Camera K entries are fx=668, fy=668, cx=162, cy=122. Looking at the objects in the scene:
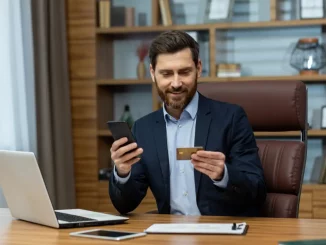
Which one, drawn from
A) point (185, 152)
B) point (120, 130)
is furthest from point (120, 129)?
point (185, 152)

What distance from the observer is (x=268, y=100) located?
107 inches

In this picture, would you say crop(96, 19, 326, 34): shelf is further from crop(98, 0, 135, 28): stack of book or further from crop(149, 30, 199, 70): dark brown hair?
crop(149, 30, 199, 70): dark brown hair

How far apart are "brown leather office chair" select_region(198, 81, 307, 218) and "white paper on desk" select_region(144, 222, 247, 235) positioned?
0.61m

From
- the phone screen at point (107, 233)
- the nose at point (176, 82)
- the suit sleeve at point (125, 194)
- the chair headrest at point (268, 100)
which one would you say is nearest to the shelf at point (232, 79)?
the chair headrest at point (268, 100)

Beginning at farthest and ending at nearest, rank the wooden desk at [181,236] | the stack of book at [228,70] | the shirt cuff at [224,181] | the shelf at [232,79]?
the stack of book at [228,70], the shelf at [232,79], the shirt cuff at [224,181], the wooden desk at [181,236]

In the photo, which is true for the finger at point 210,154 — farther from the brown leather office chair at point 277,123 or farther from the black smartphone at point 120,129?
the brown leather office chair at point 277,123

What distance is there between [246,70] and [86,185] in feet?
4.39

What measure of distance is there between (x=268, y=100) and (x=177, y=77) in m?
0.44

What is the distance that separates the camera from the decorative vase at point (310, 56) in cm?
428

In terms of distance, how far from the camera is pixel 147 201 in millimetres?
4375

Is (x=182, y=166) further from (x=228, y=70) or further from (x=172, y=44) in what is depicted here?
(x=228, y=70)

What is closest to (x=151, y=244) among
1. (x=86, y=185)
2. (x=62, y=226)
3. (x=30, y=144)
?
Result: (x=62, y=226)

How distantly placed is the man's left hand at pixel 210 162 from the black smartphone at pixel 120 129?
22 cm

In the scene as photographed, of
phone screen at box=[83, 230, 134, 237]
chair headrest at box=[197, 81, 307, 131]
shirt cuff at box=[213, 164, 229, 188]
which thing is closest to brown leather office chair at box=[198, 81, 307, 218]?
chair headrest at box=[197, 81, 307, 131]
